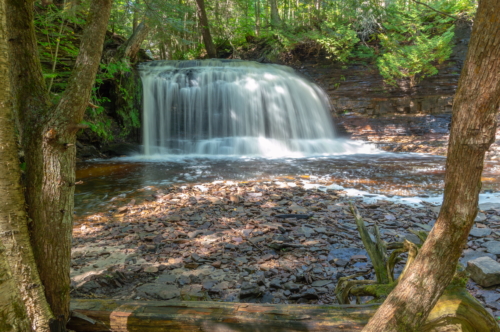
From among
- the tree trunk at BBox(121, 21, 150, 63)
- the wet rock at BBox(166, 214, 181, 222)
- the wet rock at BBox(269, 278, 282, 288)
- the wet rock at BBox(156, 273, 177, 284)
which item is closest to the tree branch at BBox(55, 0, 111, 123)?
the wet rock at BBox(156, 273, 177, 284)

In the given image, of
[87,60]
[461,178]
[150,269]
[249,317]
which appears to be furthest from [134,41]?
[461,178]

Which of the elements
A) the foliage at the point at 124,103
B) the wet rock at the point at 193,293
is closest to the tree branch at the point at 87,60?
the wet rock at the point at 193,293

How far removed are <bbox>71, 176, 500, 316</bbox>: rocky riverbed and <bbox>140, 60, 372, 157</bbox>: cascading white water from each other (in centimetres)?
708

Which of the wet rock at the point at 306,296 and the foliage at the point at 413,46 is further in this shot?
the foliage at the point at 413,46

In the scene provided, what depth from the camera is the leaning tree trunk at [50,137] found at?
1.86 metres

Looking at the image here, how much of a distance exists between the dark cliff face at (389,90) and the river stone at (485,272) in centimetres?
1289

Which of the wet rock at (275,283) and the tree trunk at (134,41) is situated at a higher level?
the tree trunk at (134,41)

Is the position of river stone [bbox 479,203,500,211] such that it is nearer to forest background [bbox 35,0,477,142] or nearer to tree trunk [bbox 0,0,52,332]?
tree trunk [bbox 0,0,52,332]

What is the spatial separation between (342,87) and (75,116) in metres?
15.5

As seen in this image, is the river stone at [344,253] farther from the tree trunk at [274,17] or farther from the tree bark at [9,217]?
the tree trunk at [274,17]

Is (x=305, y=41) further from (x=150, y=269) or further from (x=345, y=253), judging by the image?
(x=150, y=269)

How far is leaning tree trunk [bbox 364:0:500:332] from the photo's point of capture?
3.95 feet

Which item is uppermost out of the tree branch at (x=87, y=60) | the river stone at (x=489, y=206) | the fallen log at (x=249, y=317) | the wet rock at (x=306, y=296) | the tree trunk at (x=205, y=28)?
the tree trunk at (x=205, y=28)

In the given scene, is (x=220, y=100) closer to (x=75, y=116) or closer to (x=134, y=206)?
(x=134, y=206)
